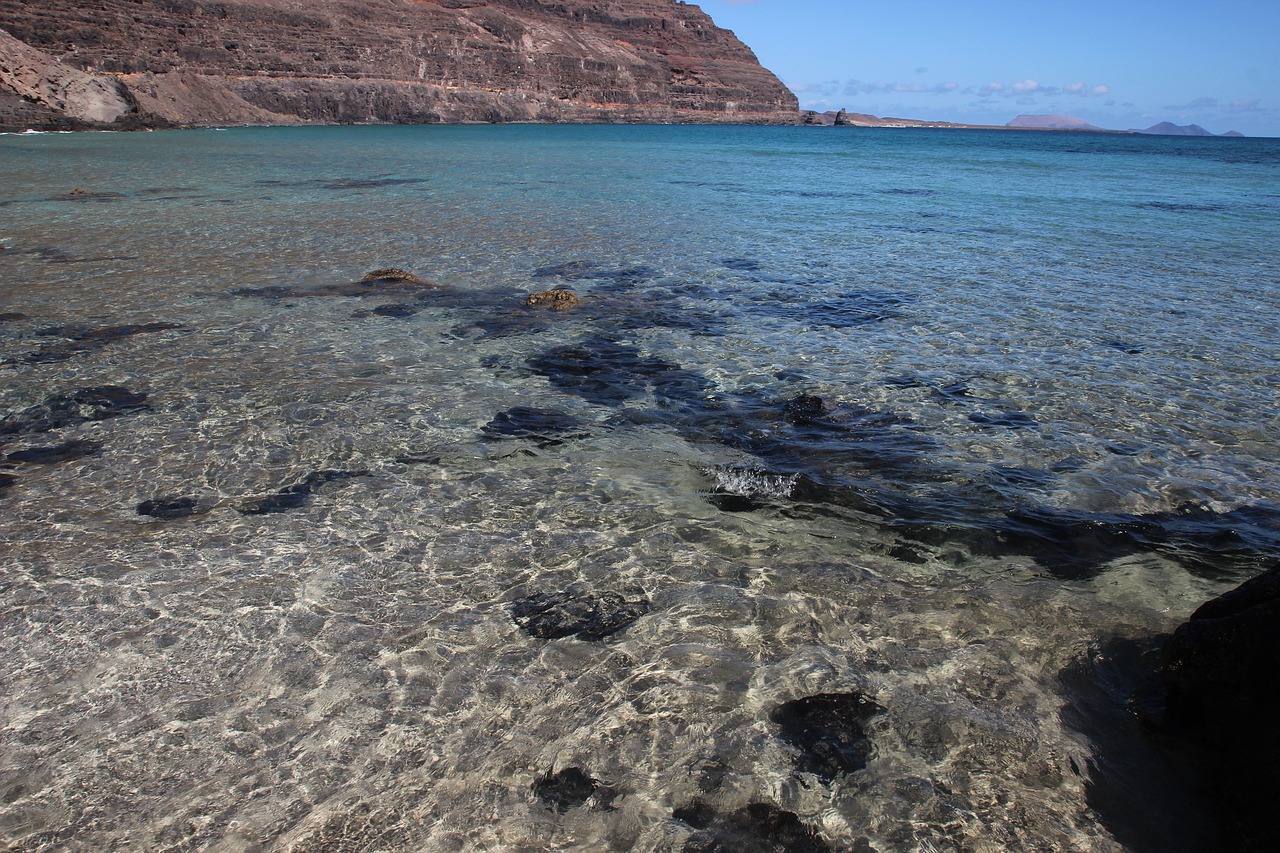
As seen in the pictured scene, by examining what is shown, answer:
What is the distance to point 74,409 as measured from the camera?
784cm

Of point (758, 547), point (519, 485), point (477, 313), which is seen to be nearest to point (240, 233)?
point (477, 313)

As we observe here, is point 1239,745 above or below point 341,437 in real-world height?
above

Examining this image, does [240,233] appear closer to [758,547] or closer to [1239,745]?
[758,547]

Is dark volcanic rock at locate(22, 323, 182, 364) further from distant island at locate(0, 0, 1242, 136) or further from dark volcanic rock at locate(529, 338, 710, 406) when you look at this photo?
distant island at locate(0, 0, 1242, 136)

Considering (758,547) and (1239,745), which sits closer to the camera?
(1239,745)

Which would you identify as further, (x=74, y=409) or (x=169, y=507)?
(x=74, y=409)

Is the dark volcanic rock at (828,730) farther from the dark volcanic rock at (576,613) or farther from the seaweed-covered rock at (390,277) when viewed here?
the seaweed-covered rock at (390,277)

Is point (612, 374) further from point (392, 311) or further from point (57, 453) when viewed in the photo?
point (57, 453)

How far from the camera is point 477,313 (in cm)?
1164

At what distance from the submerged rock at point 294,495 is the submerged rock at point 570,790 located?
3.56 meters

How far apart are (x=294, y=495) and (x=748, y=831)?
4614 mm

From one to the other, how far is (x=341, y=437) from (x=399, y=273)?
22.4 ft

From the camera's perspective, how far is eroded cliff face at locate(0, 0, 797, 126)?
6950 centimetres

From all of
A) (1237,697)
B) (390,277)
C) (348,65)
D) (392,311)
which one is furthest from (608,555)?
(348,65)
